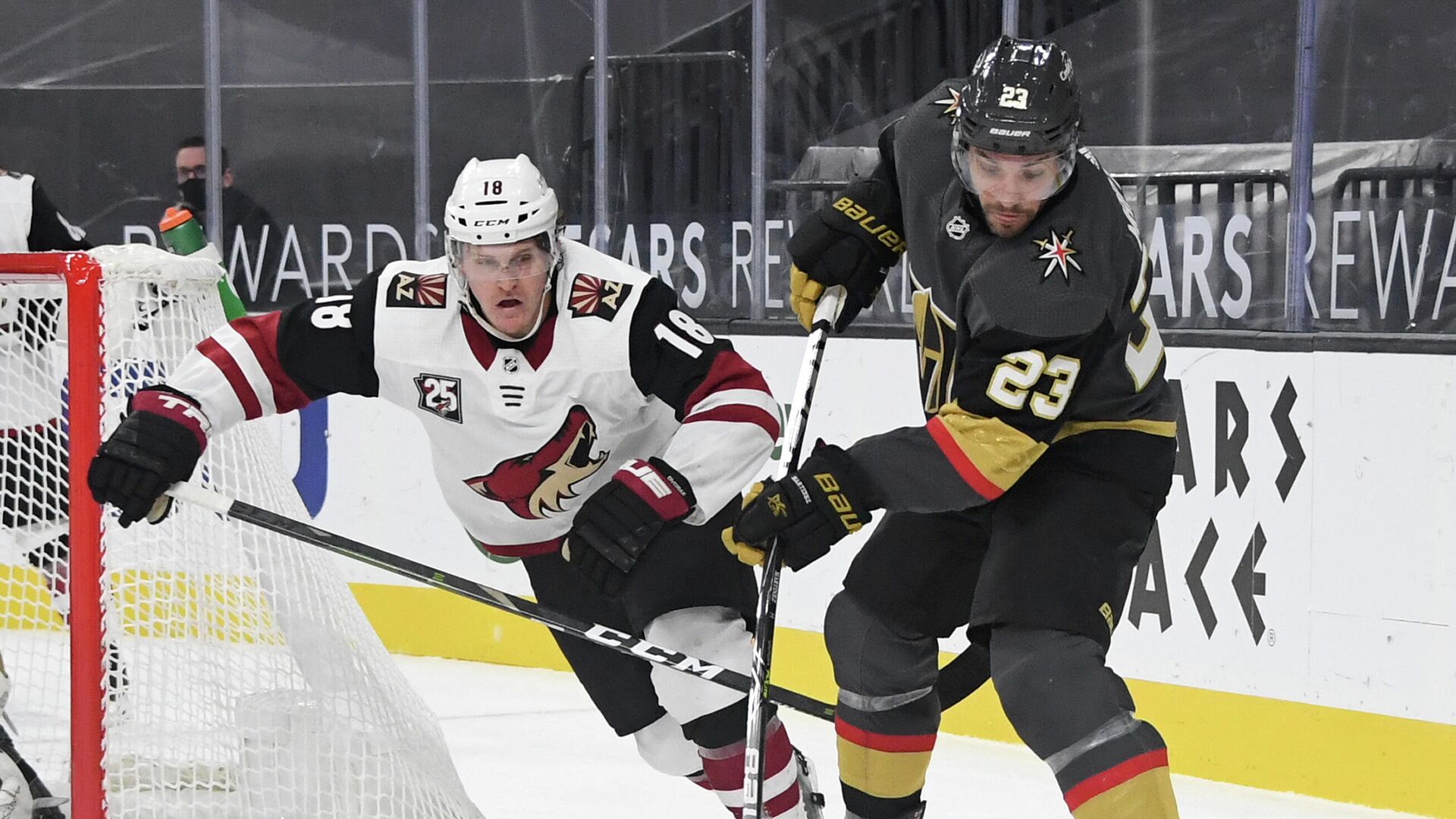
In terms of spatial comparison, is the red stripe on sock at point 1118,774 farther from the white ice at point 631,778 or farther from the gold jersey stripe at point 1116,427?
the white ice at point 631,778

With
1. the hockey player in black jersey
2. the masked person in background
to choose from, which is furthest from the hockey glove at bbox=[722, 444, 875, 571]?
the masked person in background

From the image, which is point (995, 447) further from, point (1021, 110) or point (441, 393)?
point (441, 393)

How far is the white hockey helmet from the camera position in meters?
2.54

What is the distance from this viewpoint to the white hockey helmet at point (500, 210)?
2541mm

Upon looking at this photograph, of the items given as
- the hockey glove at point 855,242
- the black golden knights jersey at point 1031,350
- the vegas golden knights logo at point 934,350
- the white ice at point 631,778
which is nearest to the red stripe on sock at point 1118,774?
the black golden knights jersey at point 1031,350

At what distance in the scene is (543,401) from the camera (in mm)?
2658

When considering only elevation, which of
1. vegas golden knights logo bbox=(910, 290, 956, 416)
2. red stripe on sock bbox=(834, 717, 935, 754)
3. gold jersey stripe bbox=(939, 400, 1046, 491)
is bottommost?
red stripe on sock bbox=(834, 717, 935, 754)

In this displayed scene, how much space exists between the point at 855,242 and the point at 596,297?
1.28 ft

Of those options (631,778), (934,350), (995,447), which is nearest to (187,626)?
(631,778)

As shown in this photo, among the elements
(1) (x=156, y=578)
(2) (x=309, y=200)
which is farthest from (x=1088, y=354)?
(2) (x=309, y=200)

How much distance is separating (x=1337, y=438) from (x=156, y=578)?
218cm

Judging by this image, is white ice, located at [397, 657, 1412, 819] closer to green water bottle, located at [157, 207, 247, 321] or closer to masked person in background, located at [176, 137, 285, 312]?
green water bottle, located at [157, 207, 247, 321]

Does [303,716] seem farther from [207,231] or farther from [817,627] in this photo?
[207,231]

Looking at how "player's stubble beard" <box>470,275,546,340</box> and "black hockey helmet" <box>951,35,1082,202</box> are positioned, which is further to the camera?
"player's stubble beard" <box>470,275,546,340</box>
